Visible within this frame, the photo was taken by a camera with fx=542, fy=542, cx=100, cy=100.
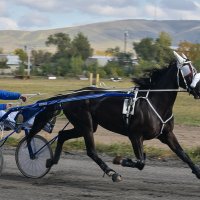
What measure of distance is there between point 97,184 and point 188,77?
1.90 m

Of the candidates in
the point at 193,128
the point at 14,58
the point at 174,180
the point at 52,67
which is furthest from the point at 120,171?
the point at 14,58

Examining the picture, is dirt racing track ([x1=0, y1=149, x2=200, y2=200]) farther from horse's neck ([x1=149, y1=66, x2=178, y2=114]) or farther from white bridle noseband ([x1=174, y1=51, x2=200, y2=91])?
white bridle noseband ([x1=174, y1=51, x2=200, y2=91])

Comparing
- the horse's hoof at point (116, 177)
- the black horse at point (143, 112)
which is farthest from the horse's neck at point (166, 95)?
the horse's hoof at point (116, 177)

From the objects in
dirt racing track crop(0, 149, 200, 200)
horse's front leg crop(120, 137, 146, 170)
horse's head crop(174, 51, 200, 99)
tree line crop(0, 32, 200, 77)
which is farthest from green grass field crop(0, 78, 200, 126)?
Result: tree line crop(0, 32, 200, 77)

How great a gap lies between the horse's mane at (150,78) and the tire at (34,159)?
175 cm

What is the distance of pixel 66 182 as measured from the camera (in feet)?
24.9

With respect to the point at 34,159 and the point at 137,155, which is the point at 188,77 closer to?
the point at 137,155

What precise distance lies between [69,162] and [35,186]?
2.15m

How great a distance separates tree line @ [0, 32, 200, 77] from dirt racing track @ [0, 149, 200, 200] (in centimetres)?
4735

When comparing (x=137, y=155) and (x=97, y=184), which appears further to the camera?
(x=97, y=184)

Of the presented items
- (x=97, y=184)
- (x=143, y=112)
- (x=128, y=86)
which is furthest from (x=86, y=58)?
(x=143, y=112)

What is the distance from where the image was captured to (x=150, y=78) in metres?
7.52

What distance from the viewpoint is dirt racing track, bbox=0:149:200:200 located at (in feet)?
21.7

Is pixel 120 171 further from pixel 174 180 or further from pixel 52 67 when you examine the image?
pixel 52 67
